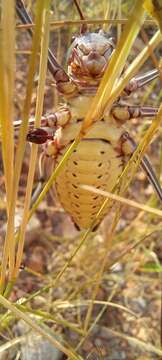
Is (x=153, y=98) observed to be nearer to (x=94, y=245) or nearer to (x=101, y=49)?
(x=94, y=245)

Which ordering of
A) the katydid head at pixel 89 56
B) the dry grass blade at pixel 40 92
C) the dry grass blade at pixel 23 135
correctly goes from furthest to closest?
1. the katydid head at pixel 89 56
2. the dry grass blade at pixel 40 92
3. the dry grass blade at pixel 23 135

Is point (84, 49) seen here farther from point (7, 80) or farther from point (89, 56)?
point (7, 80)

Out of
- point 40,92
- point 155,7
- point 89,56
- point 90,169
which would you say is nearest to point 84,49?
point 89,56

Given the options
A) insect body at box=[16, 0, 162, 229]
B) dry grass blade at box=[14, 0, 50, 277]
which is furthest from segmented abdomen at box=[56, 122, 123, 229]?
dry grass blade at box=[14, 0, 50, 277]

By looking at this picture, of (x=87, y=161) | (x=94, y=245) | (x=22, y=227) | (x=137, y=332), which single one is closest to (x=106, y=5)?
(x=87, y=161)

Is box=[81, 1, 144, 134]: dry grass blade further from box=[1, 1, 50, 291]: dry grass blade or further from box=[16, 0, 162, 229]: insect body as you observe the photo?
box=[16, 0, 162, 229]: insect body

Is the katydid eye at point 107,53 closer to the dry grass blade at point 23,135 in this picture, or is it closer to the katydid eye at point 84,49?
the katydid eye at point 84,49

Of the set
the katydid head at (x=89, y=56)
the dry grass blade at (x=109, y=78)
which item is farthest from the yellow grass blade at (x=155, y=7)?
the katydid head at (x=89, y=56)

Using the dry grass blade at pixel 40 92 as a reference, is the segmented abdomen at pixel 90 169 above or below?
below
